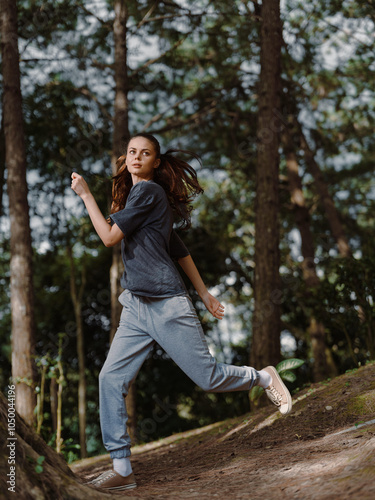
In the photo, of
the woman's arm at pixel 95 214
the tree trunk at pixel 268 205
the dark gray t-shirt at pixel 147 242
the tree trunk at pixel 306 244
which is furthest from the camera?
the tree trunk at pixel 306 244

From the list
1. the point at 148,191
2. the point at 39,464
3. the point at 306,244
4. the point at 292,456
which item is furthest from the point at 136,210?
the point at 306,244

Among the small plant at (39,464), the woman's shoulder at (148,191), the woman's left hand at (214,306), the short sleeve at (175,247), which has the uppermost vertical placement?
the woman's shoulder at (148,191)

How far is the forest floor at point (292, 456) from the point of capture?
254 centimetres

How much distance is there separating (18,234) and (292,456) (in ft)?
16.6

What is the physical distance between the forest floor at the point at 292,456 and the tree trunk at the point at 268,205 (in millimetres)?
1496

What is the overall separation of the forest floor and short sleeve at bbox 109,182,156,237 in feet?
4.65

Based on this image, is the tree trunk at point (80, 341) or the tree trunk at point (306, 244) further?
the tree trunk at point (306, 244)

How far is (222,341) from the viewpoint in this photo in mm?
14883

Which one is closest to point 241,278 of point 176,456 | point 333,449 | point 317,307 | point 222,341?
point 222,341

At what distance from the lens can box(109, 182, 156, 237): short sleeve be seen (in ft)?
10.2

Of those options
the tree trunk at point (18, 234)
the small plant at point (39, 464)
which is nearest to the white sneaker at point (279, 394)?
the small plant at point (39, 464)

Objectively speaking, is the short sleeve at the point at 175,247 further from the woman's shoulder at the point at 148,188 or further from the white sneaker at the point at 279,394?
the white sneaker at the point at 279,394

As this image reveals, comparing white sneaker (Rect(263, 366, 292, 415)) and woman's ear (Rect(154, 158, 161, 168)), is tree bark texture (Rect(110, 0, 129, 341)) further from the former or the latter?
white sneaker (Rect(263, 366, 292, 415))

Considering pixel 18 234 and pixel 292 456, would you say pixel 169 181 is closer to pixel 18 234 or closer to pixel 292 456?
pixel 292 456
